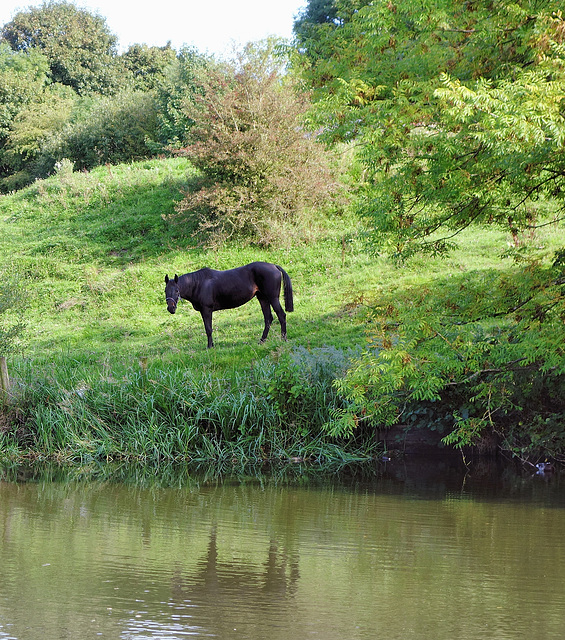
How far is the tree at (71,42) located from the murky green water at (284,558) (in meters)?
40.1

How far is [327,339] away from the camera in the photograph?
13.5 m

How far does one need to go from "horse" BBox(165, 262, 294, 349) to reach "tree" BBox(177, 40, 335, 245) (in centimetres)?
543

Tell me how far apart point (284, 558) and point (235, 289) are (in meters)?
8.03

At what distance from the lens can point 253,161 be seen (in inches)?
754

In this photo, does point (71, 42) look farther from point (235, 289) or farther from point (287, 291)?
point (287, 291)

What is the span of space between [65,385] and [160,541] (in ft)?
17.1

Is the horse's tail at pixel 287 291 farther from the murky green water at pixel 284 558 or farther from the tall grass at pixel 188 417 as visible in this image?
the murky green water at pixel 284 558

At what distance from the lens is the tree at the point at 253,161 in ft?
63.1

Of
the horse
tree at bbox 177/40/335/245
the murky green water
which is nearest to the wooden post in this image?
the murky green water

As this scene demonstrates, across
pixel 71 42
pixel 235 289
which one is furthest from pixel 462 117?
pixel 71 42

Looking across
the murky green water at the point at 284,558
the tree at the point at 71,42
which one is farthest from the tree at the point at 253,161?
the tree at the point at 71,42

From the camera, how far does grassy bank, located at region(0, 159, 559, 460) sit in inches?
416

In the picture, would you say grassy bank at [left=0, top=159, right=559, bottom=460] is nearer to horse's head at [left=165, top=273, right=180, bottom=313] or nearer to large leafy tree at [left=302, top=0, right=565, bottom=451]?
horse's head at [left=165, top=273, right=180, bottom=313]

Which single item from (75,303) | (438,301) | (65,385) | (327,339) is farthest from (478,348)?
(75,303)
